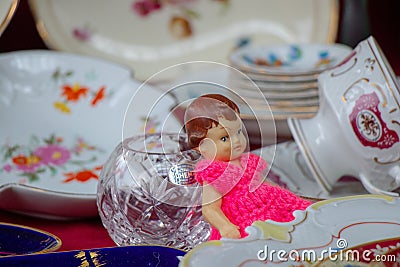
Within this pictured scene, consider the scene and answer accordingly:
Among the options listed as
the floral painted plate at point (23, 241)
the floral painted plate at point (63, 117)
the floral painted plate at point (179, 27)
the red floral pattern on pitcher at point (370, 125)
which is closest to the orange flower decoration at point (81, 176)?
the floral painted plate at point (63, 117)

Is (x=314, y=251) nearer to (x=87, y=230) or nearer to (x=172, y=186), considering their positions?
(x=172, y=186)

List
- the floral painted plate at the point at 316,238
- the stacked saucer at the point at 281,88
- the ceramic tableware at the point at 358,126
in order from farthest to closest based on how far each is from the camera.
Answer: the stacked saucer at the point at 281,88
the ceramic tableware at the point at 358,126
the floral painted plate at the point at 316,238

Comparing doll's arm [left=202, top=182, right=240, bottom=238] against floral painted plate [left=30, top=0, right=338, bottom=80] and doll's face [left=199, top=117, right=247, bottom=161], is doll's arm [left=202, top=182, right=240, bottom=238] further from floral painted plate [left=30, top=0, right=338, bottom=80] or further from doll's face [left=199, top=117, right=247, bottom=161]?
floral painted plate [left=30, top=0, right=338, bottom=80]

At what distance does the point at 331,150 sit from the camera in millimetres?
587

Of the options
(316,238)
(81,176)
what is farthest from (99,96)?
(316,238)

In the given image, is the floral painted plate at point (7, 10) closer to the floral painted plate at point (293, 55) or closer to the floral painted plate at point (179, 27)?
the floral painted plate at point (293, 55)

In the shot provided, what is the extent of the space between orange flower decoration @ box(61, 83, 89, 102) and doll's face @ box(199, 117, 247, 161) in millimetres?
348

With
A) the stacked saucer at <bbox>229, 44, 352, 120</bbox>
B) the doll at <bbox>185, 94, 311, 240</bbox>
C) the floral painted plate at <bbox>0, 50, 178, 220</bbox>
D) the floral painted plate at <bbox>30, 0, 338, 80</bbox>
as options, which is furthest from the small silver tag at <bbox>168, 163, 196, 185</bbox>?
the floral painted plate at <bbox>30, 0, 338, 80</bbox>

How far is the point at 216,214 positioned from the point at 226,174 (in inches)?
1.1

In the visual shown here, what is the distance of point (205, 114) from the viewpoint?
1.39 feet

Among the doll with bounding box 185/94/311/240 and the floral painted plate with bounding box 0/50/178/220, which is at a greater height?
the doll with bounding box 185/94/311/240

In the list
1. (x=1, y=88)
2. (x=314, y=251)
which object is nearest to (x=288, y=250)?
(x=314, y=251)

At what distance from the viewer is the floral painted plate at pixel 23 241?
45cm

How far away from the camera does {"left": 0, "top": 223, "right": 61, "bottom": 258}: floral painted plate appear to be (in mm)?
452
